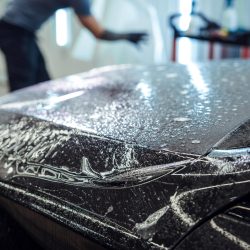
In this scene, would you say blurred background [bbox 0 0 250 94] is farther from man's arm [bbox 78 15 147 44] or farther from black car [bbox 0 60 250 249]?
black car [bbox 0 60 250 249]

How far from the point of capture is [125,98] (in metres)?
0.95

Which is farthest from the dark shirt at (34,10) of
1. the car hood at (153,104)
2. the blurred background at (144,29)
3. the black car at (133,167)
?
the black car at (133,167)

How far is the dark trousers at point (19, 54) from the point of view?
244cm

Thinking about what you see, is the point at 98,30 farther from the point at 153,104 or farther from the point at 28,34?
the point at 153,104

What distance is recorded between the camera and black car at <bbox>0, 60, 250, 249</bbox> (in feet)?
1.71

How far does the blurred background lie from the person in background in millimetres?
907

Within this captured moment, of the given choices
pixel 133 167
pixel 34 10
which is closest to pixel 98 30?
pixel 34 10

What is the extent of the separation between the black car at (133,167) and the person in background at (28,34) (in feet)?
4.86

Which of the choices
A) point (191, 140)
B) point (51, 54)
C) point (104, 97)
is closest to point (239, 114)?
point (191, 140)

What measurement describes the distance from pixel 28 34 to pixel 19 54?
0.12m

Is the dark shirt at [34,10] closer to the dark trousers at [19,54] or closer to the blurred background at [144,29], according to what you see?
the dark trousers at [19,54]

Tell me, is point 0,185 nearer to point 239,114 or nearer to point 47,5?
point 239,114

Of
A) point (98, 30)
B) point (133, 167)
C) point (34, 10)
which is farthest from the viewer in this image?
point (98, 30)

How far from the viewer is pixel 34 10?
7.84 ft
